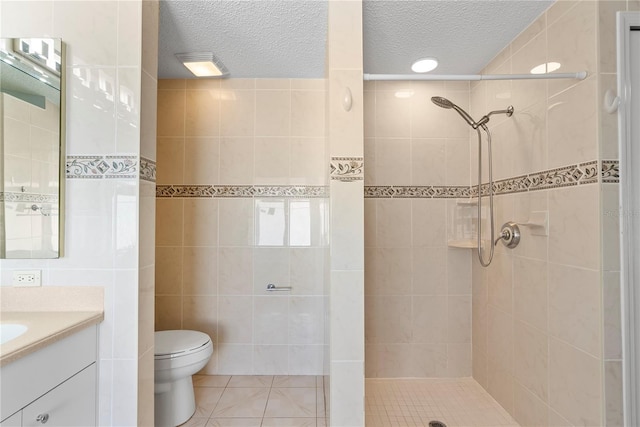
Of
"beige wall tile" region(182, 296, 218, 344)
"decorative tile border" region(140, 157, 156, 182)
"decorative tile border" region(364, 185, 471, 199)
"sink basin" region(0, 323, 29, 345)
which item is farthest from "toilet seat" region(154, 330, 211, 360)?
"decorative tile border" region(364, 185, 471, 199)

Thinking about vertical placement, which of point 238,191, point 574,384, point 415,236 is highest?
point 238,191

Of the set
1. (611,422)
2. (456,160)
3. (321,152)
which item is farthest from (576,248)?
(321,152)

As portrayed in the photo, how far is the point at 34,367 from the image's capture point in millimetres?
957

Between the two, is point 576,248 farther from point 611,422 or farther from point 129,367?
point 129,367

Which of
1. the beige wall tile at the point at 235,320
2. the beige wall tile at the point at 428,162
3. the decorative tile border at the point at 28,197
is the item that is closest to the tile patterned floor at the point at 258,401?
the beige wall tile at the point at 235,320

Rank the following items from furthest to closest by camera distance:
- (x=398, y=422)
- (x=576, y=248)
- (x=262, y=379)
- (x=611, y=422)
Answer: (x=262, y=379)
(x=398, y=422)
(x=576, y=248)
(x=611, y=422)

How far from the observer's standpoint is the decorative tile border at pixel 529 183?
1.19m

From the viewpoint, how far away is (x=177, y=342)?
67.8 inches

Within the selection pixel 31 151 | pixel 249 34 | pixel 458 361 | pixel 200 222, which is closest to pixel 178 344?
pixel 200 222

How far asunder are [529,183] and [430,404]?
58.9 inches

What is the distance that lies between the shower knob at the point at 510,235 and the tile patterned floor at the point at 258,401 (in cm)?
152

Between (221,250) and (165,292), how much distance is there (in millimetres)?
529

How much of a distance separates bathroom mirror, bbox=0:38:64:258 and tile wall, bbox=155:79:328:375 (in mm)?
982

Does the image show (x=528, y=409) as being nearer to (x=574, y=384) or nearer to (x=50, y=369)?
(x=574, y=384)
